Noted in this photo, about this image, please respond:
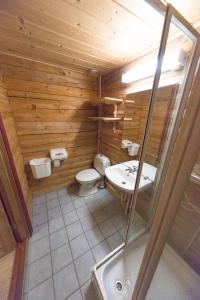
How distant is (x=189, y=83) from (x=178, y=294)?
172 centimetres

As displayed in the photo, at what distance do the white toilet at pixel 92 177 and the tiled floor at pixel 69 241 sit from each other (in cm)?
11

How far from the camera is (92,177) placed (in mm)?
2090

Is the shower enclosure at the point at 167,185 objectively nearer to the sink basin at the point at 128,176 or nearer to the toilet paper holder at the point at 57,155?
the sink basin at the point at 128,176

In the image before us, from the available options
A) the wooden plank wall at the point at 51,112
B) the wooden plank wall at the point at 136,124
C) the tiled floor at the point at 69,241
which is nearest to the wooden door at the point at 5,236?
the tiled floor at the point at 69,241

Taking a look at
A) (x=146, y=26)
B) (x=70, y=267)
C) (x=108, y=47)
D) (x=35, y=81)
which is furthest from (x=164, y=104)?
(x=70, y=267)

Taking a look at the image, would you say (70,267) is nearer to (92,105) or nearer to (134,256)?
(134,256)

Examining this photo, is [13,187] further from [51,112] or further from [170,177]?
[170,177]

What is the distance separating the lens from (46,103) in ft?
6.03

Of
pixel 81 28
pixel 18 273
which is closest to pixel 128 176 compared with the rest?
pixel 18 273

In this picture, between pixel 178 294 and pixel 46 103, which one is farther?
pixel 46 103

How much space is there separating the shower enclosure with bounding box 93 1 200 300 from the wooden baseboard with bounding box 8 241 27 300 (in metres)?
0.66

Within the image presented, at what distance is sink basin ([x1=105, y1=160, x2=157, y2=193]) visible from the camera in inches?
50.2

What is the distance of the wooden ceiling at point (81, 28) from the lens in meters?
0.85

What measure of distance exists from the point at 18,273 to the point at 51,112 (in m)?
1.93
